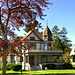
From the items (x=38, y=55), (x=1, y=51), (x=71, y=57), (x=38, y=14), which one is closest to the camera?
(x=1, y=51)

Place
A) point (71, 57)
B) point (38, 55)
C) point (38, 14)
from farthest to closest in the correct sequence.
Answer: point (71, 57)
point (38, 55)
point (38, 14)

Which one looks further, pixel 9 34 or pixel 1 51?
pixel 9 34

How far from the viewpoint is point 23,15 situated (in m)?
16.3

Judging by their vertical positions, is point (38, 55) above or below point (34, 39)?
below

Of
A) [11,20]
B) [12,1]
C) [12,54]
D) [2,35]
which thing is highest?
[12,1]

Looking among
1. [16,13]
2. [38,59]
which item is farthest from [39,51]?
[16,13]

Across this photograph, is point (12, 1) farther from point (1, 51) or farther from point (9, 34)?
point (1, 51)

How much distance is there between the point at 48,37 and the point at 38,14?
25.5 meters

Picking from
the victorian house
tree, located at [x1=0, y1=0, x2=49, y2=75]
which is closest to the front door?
the victorian house

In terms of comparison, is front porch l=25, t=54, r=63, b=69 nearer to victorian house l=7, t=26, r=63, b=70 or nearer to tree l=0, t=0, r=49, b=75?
victorian house l=7, t=26, r=63, b=70

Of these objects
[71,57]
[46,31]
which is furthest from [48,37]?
[71,57]

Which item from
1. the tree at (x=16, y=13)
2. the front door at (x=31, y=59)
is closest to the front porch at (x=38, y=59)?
the front door at (x=31, y=59)

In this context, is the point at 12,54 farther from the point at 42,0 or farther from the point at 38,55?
the point at 38,55

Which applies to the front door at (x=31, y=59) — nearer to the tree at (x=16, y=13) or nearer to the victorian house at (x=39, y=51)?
the victorian house at (x=39, y=51)
